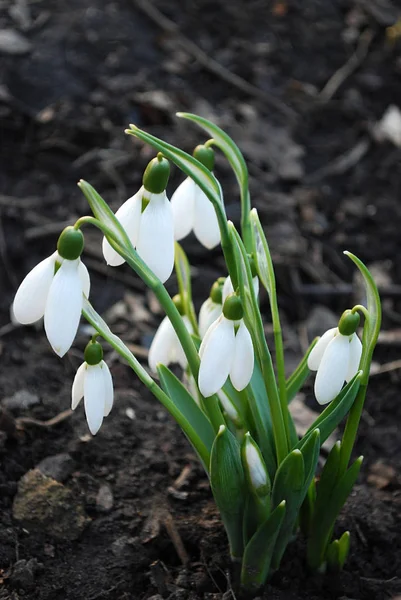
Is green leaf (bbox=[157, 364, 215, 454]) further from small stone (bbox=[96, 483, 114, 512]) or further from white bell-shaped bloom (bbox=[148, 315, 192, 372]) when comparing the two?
small stone (bbox=[96, 483, 114, 512])

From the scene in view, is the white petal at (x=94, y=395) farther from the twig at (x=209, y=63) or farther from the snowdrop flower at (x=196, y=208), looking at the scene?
the twig at (x=209, y=63)

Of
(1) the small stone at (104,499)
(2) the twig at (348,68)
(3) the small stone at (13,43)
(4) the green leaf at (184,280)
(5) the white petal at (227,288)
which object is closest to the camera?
(5) the white petal at (227,288)

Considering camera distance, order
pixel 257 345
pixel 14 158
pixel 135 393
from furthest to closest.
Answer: pixel 14 158 < pixel 135 393 < pixel 257 345

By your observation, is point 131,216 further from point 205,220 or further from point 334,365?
point 334,365

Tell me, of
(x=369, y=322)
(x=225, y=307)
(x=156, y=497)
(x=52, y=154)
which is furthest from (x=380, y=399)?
(x=52, y=154)

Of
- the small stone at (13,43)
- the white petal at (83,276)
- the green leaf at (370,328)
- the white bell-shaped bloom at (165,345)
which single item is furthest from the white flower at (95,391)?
the small stone at (13,43)

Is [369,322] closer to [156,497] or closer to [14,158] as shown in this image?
[156,497]

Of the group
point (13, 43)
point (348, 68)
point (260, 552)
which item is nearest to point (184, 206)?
point (260, 552)
